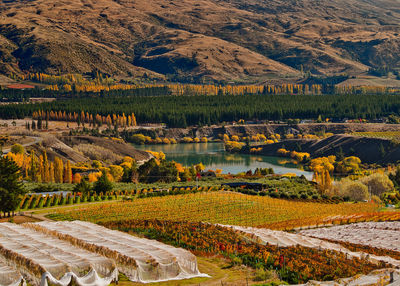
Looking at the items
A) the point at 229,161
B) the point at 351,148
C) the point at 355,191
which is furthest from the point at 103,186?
the point at 351,148

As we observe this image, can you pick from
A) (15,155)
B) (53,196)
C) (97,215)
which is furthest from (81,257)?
(15,155)

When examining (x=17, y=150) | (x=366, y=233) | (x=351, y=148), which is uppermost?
(x=366, y=233)

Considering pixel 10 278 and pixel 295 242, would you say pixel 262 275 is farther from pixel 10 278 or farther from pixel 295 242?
pixel 10 278

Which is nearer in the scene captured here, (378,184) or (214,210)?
(214,210)

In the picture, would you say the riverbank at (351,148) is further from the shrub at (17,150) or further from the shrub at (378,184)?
the shrub at (17,150)

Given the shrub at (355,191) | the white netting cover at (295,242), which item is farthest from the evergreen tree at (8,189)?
the shrub at (355,191)
